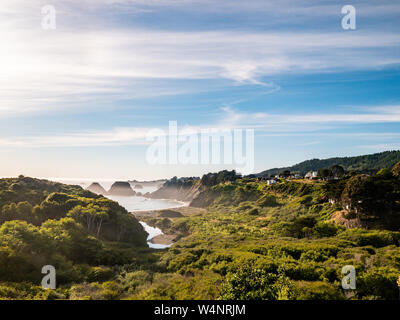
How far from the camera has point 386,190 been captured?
1575 inches

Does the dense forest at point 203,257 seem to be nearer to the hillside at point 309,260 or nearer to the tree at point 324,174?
the hillside at point 309,260

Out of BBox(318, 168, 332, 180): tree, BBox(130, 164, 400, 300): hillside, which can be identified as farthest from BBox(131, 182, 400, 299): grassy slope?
BBox(318, 168, 332, 180): tree

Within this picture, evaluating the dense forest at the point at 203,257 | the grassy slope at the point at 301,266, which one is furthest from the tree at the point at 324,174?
the grassy slope at the point at 301,266

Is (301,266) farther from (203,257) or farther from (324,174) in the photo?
(324,174)

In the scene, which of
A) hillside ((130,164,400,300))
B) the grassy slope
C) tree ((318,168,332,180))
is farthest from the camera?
tree ((318,168,332,180))

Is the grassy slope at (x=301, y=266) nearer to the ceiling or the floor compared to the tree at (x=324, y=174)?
nearer to the floor

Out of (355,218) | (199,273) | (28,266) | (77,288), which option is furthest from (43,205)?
(355,218)

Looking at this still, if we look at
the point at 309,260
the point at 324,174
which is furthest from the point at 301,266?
the point at 324,174

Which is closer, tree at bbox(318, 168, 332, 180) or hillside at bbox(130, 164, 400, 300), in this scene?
hillside at bbox(130, 164, 400, 300)

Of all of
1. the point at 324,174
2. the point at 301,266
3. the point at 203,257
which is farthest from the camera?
the point at 324,174

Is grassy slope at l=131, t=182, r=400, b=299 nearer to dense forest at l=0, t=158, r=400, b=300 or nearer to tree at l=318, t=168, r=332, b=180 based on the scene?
dense forest at l=0, t=158, r=400, b=300

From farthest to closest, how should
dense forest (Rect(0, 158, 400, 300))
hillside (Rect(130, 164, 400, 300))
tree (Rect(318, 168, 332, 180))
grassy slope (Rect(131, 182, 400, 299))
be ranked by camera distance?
tree (Rect(318, 168, 332, 180)), dense forest (Rect(0, 158, 400, 300)), grassy slope (Rect(131, 182, 400, 299)), hillside (Rect(130, 164, 400, 300))

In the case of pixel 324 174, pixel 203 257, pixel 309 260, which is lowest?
pixel 203 257

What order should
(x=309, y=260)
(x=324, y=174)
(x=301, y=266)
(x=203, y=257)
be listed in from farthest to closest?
(x=324, y=174)
(x=203, y=257)
(x=309, y=260)
(x=301, y=266)
